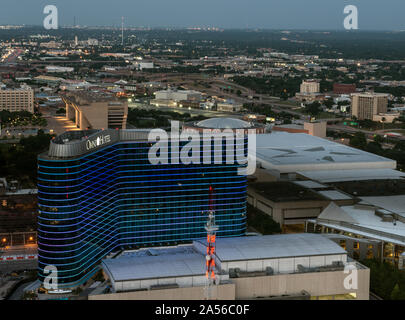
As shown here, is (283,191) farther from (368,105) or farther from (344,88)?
(344,88)

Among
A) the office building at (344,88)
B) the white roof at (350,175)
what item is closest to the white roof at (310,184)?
the white roof at (350,175)

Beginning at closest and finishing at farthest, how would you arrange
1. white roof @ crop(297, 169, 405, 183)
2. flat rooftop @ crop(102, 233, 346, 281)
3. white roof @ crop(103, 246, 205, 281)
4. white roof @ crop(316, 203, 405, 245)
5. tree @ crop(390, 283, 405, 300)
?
white roof @ crop(103, 246, 205, 281), flat rooftop @ crop(102, 233, 346, 281), tree @ crop(390, 283, 405, 300), white roof @ crop(316, 203, 405, 245), white roof @ crop(297, 169, 405, 183)

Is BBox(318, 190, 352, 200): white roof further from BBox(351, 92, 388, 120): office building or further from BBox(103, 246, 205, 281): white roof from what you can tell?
BBox(351, 92, 388, 120): office building

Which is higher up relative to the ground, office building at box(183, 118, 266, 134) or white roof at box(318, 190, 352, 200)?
office building at box(183, 118, 266, 134)

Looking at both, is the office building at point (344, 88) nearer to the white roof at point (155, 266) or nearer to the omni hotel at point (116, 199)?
the omni hotel at point (116, 199)

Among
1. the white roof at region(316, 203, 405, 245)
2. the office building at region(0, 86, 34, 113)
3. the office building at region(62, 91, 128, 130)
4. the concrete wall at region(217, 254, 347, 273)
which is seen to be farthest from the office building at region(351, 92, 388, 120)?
the concrete wall at region(217, 254, 347, 273)

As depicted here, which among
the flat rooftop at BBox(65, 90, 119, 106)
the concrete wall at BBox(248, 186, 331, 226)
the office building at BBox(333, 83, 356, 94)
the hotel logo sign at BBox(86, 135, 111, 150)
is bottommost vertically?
the concrete wall at BBox(248, 186, 331, 226)
